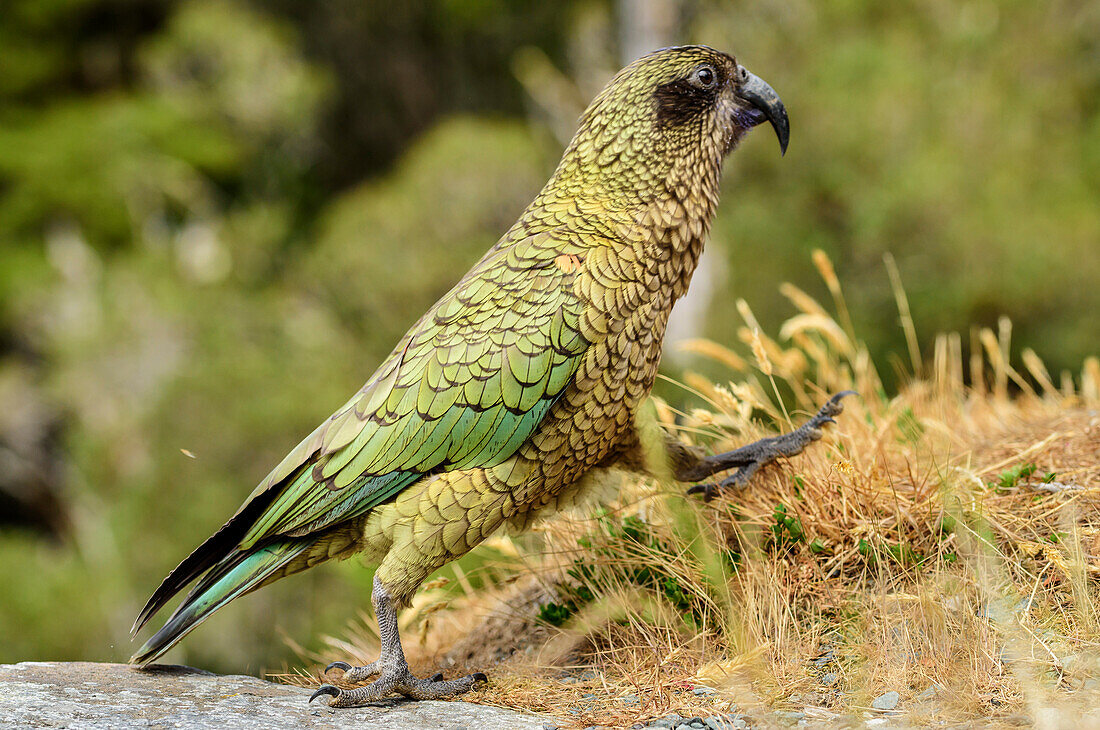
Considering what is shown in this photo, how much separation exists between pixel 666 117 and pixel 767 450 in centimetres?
122

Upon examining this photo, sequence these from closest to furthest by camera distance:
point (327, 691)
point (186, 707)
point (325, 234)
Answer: point (186, 707), point (327, 691), point (325, 234)

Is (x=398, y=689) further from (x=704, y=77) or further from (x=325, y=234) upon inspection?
(x=325, y=234)

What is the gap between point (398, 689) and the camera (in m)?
2.96

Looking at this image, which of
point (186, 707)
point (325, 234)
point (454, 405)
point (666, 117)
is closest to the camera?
point (186, 707)

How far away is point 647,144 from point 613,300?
0.62 metres

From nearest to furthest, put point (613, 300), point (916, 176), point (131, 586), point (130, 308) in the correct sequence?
point (613, 300) < point (916, 176) < point (131, 586) < point (130, 308)

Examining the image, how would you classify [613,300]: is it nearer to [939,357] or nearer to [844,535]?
[844,535]

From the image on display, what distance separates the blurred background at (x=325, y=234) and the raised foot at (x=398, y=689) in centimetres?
513

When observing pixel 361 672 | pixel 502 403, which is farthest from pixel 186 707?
pixel 502 403

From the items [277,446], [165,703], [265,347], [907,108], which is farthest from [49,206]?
[165,703]

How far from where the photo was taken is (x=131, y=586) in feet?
33.2

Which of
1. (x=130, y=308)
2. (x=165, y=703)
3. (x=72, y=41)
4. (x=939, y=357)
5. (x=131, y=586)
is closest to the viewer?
(x=165, y=703)

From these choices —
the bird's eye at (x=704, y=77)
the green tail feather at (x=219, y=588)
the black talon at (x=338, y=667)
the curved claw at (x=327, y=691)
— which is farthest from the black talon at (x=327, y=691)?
the bird's eye at (x=704, y=77)

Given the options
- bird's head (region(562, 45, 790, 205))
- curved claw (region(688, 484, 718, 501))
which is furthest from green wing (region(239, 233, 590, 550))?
curved claw (region(688, 484, 718, 501))
